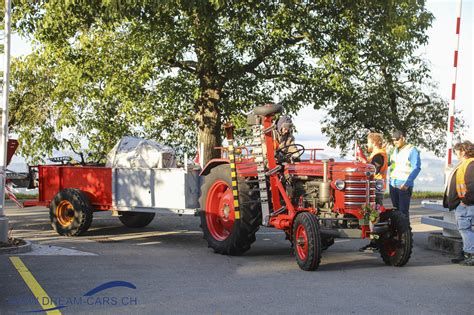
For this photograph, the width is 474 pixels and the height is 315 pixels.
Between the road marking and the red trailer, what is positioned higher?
the red trailer

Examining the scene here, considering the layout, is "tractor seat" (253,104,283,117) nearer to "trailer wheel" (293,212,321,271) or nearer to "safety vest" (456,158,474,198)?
"trailer wheel" (293,212,321,271)

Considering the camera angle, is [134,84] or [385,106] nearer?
[134,84]

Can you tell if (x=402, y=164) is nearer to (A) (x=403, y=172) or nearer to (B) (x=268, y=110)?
(A) (x=403, y=172)

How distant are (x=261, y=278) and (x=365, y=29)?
14.7 metres

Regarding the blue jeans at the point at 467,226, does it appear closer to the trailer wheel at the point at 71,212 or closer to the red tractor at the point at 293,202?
the red tractor at the point at 293,202

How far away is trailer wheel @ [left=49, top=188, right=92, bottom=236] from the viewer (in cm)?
1284

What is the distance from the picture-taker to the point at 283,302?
7473mm

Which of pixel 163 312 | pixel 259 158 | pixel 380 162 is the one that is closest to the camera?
pixel 163 312

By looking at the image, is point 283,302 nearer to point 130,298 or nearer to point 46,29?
point 130,298

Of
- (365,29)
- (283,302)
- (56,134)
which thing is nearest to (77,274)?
(283,302)

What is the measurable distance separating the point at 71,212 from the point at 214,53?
8.81 metres

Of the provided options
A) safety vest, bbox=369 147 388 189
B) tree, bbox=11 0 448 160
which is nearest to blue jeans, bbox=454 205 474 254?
safety vest, bbox=369 147 388 189

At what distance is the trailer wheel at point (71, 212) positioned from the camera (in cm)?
1284

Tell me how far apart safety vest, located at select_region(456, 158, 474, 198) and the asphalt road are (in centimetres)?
109
